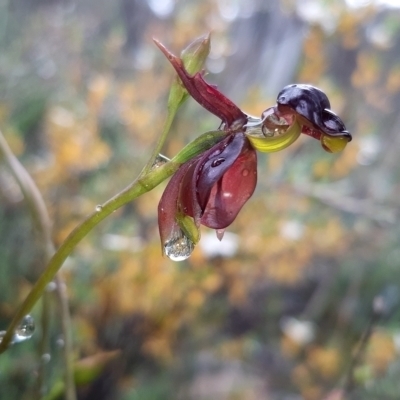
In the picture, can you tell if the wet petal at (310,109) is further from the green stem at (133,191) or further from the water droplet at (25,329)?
the water droplet at (25,329)

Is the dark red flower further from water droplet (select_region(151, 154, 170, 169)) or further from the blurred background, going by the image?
the blurred background

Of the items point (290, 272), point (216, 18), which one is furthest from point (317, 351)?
point (216, 18)

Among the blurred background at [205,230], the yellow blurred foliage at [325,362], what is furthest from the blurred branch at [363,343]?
the yellow blurred foliage at [325,362]

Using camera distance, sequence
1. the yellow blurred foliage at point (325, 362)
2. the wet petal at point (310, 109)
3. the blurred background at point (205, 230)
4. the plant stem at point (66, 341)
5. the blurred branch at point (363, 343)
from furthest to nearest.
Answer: the yellow blurred foliage at point (325, 362)
the blurred background at point (205, 230)
the blurred branch at point (363, 343)
the plant stem at point (66, 341)
the wet petal at point (310, 109)

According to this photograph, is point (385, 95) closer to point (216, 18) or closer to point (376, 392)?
point (216, 18)

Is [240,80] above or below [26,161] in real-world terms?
above

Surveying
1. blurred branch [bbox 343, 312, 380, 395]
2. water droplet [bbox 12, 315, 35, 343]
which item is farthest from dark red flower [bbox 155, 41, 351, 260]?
blurred branch [bbox 343, 312, 380, 395]
